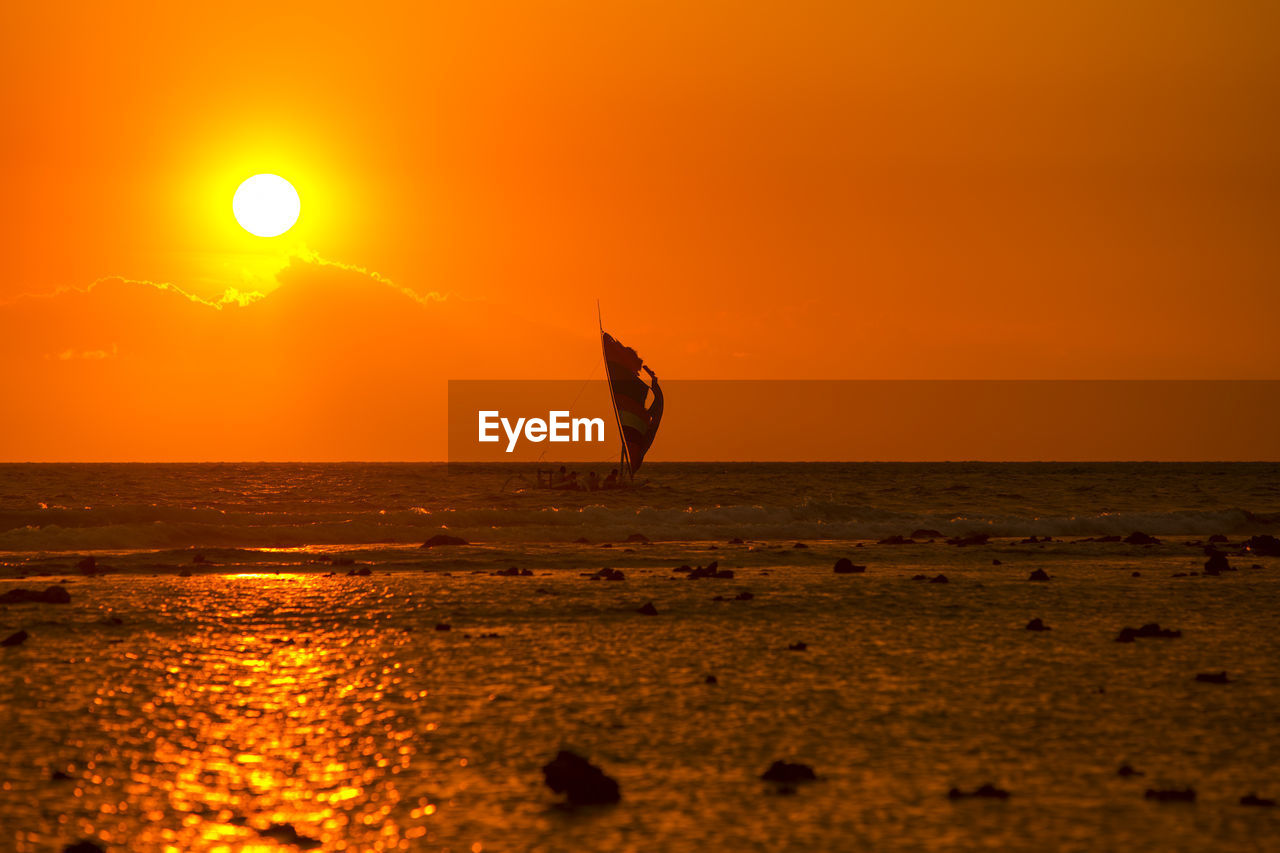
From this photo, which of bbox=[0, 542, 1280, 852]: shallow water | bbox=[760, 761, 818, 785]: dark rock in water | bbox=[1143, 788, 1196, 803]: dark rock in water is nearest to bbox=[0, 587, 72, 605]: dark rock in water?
bbox=[0, 542, 1280, 852]: shallow water

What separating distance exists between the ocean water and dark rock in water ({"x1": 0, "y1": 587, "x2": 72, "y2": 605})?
33.2 inches

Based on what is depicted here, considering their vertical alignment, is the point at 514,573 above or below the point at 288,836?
below

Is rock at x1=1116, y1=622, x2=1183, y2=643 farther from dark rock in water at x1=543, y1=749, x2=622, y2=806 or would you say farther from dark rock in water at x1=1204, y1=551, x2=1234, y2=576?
dark rock in water at x1=1204, y1=551, x2=1234, y2=576

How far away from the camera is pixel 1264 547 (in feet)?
122

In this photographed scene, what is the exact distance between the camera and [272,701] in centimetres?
1329

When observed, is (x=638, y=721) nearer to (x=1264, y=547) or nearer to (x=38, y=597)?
(x=38, y=597)

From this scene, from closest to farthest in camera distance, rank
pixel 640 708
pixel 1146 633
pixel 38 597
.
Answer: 1. pixel 640 708
2. pixel 1146 633
3. pixel 38 597

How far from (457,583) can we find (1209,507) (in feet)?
214

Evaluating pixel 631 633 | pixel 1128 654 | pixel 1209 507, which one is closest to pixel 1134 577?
pixel 1128 654

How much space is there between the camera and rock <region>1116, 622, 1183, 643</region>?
1760 centimetres

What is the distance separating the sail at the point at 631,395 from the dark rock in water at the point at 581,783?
288 ft

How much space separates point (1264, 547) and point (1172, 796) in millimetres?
31522

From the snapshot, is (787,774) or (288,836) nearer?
(288,836)

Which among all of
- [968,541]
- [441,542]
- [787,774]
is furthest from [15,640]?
[968,541]
